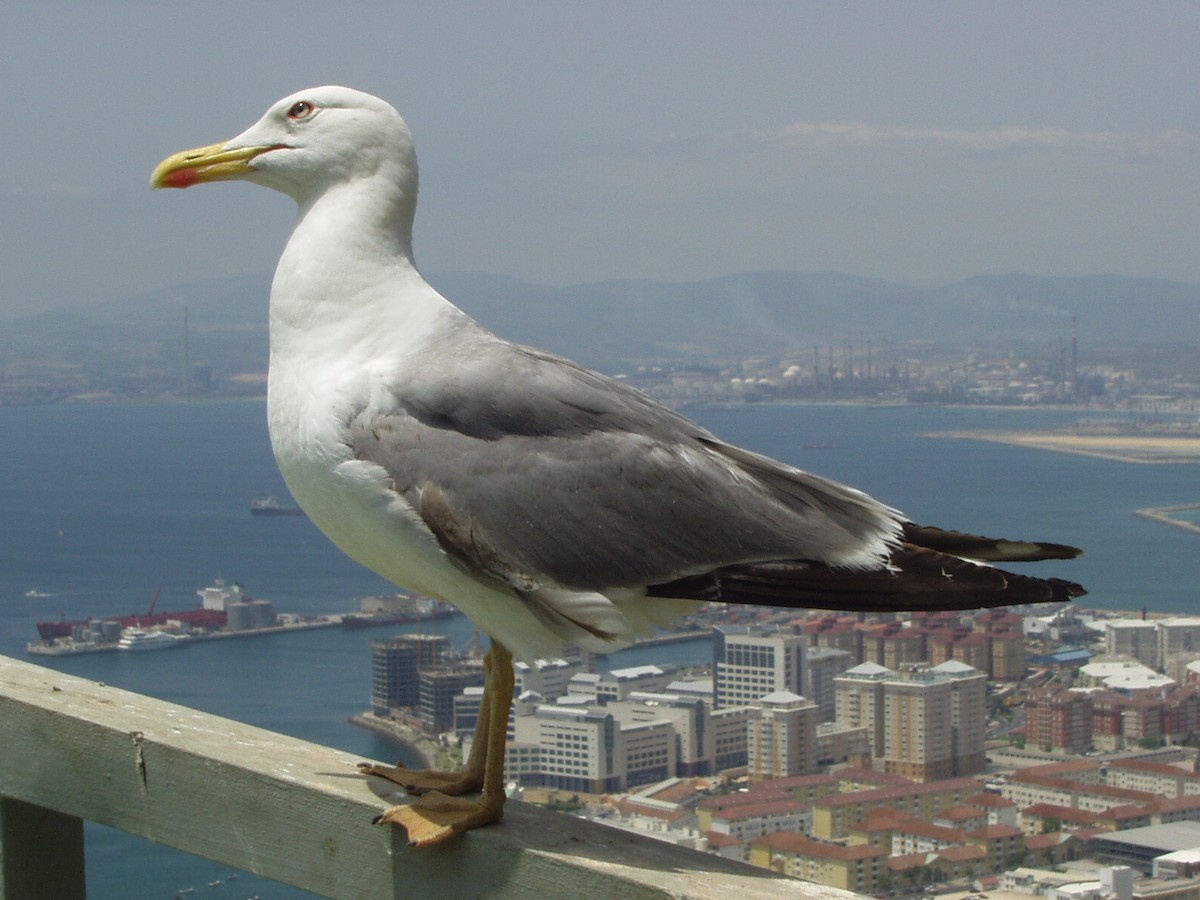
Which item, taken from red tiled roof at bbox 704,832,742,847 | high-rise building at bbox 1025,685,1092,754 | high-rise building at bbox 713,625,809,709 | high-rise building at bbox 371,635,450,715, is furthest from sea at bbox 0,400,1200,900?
red tiled roof at bbox 704,832,742,847

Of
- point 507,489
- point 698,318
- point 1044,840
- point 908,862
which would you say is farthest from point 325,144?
point 698,318

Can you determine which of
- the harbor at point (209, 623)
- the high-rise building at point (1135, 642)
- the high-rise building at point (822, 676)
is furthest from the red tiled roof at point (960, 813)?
the harbor at point (209, 623)

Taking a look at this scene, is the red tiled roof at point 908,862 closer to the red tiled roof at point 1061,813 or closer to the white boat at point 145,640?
the red tiled roof at point 1061,813

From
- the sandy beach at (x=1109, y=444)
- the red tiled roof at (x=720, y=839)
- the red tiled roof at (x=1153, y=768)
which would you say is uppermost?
the sandy beach at (x=1109, y=444)

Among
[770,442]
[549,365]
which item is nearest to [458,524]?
[549,365]

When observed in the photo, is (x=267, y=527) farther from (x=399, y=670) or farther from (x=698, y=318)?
(x=698, y=318)
